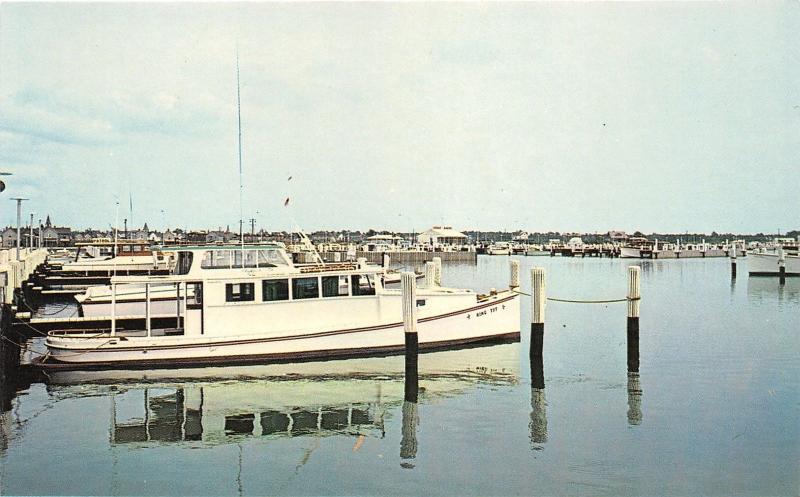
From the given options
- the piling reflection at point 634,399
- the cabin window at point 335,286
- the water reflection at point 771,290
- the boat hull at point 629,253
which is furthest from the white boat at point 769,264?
the boat hull at point 629,253

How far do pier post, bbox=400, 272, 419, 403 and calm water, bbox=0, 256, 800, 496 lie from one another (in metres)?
0.41

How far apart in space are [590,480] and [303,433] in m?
6.39

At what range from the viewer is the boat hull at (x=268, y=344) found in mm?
20844

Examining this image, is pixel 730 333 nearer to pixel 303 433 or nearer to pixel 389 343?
pixel 389 343

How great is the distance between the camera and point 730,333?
3162 centimetres

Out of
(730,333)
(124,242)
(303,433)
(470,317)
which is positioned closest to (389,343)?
(470,317)

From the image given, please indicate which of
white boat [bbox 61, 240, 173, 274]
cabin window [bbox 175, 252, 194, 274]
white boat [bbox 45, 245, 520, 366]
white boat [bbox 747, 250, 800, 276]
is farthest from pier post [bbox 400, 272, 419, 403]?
white boat [bbox 747, 250, 800, 276]

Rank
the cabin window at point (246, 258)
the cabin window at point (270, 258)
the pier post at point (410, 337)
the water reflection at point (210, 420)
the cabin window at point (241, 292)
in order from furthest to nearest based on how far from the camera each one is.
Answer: the cabin window at point (270, 258), the cabin window at point (246, 258), the cabin window at point (241, 292), the pier post at point (410, 337), the water reflection at point (210, 420)

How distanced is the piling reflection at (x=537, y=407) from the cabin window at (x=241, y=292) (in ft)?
30.0

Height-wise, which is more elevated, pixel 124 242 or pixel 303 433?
pixel 124 242

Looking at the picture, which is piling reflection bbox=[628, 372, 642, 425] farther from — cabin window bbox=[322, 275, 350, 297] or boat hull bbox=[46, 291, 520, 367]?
cabin window bbox=[322, 275, 350, 297]

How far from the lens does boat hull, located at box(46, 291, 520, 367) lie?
68.4 feet

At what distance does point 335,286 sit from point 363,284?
49.1 inches

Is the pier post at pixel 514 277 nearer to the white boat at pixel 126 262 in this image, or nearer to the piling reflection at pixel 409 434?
the piling reflection at pixel 409 434
